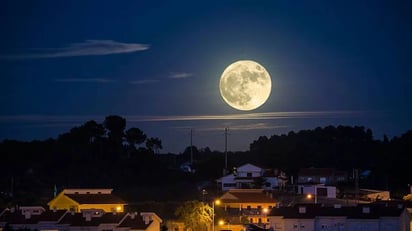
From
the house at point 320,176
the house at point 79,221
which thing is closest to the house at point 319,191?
the house at point 320,176

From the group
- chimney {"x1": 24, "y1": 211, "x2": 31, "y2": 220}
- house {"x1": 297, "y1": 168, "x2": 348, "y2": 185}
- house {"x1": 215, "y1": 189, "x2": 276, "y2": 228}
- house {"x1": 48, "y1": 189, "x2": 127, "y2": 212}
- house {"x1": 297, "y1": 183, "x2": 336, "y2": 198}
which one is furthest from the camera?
house {"x1": 297, "y1": 168, "x2": 348, "y2": 185}

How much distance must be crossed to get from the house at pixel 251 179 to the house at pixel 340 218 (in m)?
15.5

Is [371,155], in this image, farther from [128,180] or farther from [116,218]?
[116,218]

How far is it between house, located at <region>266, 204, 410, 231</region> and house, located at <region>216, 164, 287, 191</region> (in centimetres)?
1553

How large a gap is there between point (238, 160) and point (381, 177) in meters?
13.7

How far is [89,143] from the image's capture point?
193 ft

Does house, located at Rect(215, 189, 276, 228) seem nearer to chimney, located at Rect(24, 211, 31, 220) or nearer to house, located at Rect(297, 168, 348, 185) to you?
house, located at Rect(297, 168, 348, 185)

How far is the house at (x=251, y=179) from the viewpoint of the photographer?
176ft

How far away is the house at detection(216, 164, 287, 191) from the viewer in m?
53.7

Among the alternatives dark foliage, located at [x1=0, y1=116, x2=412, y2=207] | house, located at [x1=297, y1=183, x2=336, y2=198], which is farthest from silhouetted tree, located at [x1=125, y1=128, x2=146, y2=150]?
house, located at [x1=297, y1=183, x2=336, y2=198]

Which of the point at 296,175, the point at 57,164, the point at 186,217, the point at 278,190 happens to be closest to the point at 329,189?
the point at 278,190

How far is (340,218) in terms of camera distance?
36625mm

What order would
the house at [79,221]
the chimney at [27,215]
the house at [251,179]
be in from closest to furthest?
the house at [79,221]
the chimney at [27,215]
the house at [251,179]

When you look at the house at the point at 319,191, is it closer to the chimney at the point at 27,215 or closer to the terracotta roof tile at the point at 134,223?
the terracotta roof tile at the point at 134,223
